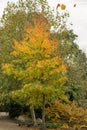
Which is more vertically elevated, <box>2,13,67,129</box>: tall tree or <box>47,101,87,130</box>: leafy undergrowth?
<box>2,13,67,129</box>: tall tree

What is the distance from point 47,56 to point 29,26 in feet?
9.63

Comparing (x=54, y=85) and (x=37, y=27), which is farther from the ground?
(x=37, y=27)

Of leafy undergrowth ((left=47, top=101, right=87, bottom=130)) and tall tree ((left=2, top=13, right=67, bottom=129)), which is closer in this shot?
tall tree ((left=2, top=13, right=67, bottom=129))

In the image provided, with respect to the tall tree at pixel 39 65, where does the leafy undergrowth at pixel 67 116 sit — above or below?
below

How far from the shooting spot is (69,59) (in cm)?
3159

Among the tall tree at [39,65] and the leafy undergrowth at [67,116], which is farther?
the leafy undergrowth at [67,116]

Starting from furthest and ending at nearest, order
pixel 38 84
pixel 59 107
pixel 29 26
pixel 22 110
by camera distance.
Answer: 1. pixel 22 110
2. pixel 59 107
3. pixel 29 26
4. pixel 38 84

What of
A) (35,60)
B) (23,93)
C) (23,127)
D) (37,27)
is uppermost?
(37,27)

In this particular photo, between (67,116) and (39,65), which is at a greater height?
(39,65)

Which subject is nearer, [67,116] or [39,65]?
[39,65]

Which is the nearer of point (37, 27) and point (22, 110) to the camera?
point (37, 27)

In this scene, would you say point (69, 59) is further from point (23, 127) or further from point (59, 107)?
point (23, 127)

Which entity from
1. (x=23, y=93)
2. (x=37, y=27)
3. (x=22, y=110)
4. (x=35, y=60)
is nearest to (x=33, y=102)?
(x=23, y=93)

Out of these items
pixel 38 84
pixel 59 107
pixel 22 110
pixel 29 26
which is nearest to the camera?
pixel 38 84
